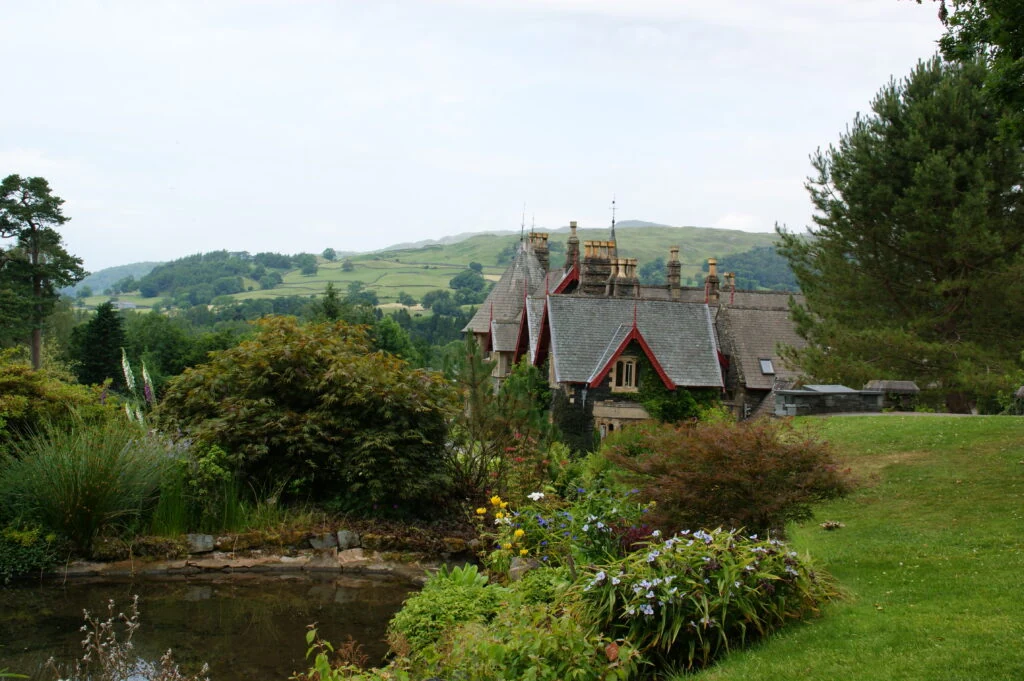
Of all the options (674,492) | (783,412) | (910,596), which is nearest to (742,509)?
(674,492)

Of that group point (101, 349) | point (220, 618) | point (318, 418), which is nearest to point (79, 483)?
point (220, 618)

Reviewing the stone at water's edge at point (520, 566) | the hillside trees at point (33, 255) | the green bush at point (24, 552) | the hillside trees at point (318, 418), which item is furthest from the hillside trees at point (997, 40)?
the hillside trees at point (33, 255)

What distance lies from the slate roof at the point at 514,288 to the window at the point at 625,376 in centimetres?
1086

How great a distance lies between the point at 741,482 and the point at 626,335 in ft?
63.8

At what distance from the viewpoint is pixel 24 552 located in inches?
487

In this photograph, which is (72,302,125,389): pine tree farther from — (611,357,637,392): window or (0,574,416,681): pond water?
(0,574,416,681): pond water

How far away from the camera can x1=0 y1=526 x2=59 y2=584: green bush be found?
40.0 ft

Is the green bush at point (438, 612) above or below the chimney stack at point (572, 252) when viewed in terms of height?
below

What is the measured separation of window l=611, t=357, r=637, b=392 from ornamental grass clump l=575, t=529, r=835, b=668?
2043cm

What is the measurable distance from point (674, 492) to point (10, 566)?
946 cm

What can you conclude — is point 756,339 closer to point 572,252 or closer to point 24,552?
point 572,252

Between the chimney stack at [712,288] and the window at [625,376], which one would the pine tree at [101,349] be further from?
the window at [625,376]

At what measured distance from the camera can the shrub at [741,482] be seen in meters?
9.02

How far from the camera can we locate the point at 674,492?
9188 millimetres
